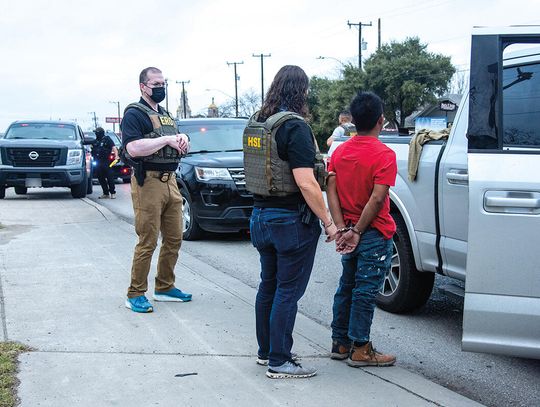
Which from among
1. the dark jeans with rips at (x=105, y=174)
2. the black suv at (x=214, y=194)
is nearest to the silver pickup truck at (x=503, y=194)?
the black suv at (x=214, y=194)

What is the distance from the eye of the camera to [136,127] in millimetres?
5121

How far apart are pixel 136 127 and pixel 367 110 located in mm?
1948

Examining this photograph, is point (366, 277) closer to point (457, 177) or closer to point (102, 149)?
point (457, 177)

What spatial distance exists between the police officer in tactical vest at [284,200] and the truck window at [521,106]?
3.69 ft

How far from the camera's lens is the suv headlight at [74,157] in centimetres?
1561

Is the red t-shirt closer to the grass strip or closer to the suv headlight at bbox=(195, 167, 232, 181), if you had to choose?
the grass strip

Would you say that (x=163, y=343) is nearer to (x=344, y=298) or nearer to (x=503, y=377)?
(x=344, y=298)

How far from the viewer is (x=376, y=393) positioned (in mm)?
3773

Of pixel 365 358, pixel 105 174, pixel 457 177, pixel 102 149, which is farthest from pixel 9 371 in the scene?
pixel 102 149

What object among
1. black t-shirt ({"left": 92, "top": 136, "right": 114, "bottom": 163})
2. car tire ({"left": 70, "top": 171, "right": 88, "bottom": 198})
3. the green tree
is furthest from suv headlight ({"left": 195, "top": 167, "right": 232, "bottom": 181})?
the green tree

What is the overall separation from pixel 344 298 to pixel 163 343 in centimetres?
130

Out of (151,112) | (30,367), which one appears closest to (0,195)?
(151,112)

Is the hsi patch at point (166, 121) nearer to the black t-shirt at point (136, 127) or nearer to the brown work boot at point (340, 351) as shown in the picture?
the black t-shirt at point (136, 127)

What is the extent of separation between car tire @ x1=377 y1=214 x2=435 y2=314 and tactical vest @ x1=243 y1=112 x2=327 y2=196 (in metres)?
1.59
